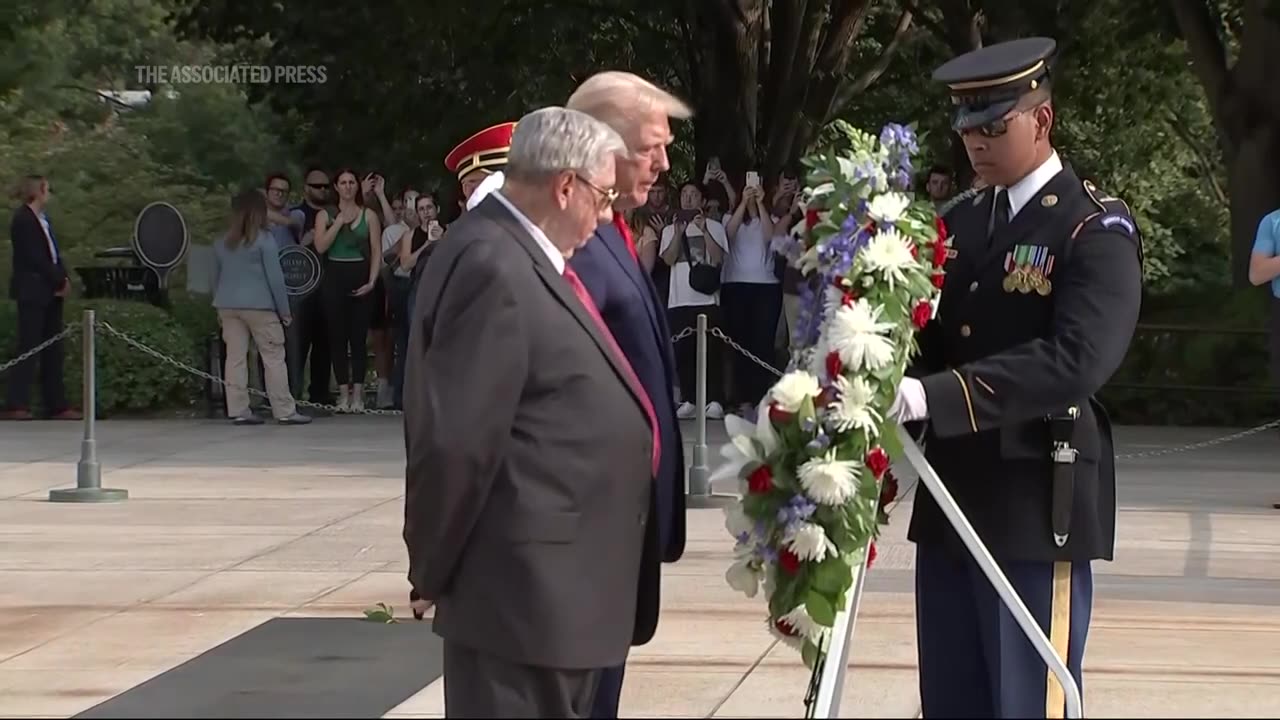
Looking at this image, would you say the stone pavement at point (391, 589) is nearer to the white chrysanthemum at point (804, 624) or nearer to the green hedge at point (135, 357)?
the white chrysanthemum at point (804, 624)

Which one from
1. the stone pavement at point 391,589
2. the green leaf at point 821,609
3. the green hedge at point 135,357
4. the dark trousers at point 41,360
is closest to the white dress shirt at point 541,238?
the green leaf at point 821,609

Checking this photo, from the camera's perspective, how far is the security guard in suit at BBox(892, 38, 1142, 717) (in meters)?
4.31

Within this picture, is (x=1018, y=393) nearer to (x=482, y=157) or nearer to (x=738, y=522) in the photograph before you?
(x=738, y=522)

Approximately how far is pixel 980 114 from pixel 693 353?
1202 cm

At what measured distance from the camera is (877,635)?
25.9 ft

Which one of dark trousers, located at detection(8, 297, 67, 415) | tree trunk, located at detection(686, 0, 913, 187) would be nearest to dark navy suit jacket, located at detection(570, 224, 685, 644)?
dark trousers, located at detection(8, 297, 67, 415)

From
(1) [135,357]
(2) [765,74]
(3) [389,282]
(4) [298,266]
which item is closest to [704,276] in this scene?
(3) [389,282]

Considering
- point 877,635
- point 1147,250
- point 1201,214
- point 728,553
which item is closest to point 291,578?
point 728,553

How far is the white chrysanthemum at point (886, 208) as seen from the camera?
414 centimetres

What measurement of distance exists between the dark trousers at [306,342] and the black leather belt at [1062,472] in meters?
12.9

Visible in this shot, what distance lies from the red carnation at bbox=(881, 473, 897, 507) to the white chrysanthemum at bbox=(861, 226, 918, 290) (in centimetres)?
53

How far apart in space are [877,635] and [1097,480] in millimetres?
3416

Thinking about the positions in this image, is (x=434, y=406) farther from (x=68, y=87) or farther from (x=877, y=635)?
(x=68, y=87)

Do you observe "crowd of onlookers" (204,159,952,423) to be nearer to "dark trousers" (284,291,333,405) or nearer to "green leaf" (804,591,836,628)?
"dark trousers" (284,291,333,405)
